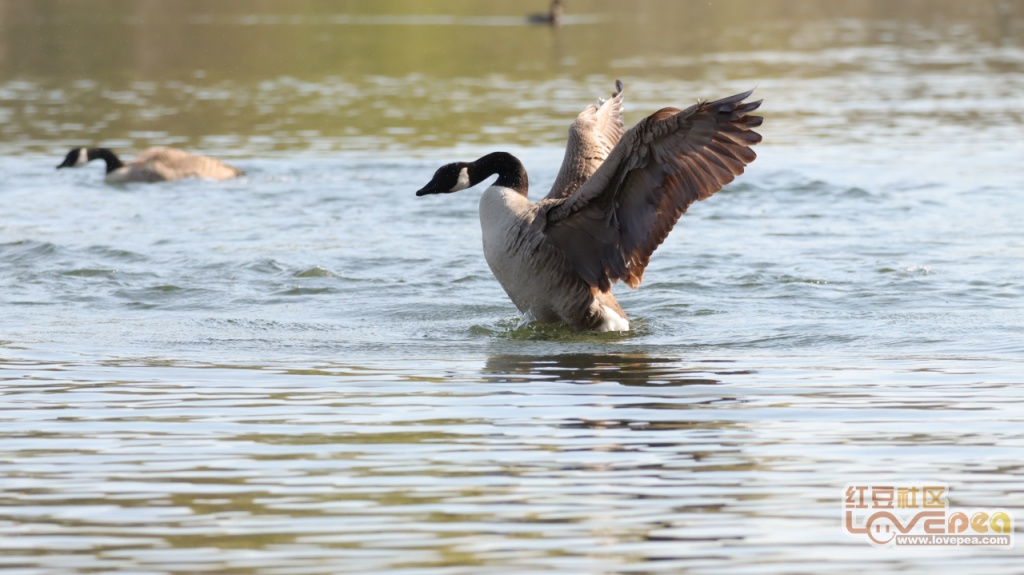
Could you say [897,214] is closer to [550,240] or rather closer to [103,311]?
[550,240]

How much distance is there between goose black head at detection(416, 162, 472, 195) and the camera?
10328mm

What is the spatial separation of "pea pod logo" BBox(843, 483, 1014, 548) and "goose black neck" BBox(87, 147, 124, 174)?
1404cm

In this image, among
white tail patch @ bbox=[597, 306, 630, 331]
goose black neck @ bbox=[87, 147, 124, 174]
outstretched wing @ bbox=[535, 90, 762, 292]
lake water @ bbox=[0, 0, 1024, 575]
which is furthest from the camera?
goose black neck @ bbox=[87, 147, 124, 174]

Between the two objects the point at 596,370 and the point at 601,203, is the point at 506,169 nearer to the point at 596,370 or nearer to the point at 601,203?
the point at 601,203

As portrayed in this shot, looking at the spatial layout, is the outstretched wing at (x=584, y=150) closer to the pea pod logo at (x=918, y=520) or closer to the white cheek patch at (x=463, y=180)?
the white cheek patch at (x=463, y=180)

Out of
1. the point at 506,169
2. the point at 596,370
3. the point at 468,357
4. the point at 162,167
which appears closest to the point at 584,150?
the point at 506,169

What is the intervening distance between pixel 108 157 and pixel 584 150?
934 centimetres

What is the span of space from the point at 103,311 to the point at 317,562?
641 cm

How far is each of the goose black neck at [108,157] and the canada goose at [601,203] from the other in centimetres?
913

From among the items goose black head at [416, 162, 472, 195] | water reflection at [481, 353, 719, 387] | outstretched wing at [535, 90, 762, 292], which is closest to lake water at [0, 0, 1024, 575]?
water reflection at [481, 353, 719, 387]

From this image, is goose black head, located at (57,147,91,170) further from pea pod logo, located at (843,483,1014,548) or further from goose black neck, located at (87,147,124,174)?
pea pod logo, located at (843,483,1014,548)

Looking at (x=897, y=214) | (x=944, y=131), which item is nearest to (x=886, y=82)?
(x=944, y=131)

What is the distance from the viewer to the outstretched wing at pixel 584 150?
10.7m

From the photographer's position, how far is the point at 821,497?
592 centimetres
